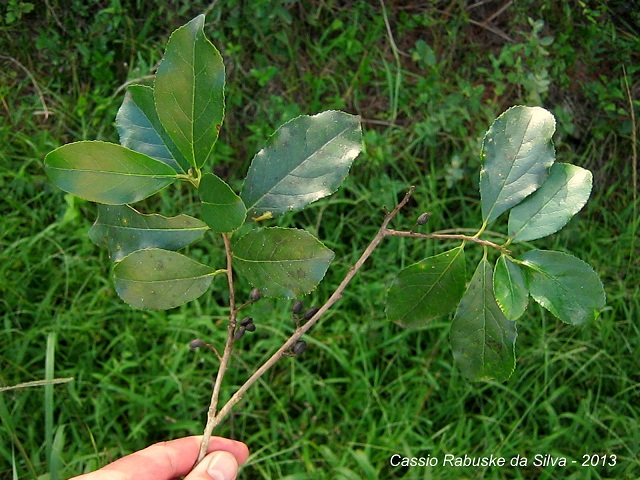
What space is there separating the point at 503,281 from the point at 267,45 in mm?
1661

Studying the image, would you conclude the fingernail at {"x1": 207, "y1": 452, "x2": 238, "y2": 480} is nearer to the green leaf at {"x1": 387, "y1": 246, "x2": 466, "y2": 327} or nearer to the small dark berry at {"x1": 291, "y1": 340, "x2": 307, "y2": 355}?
the small dark berry at {"x1": 291, "y1": 340, "x2": 307, "y2": 355}

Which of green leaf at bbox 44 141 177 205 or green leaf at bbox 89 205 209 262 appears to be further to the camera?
green leaf at bbox 89 205 209 262

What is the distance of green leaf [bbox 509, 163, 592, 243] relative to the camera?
0.75 m

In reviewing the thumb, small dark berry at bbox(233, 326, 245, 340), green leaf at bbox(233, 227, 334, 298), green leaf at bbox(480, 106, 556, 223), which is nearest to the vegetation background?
the thumb

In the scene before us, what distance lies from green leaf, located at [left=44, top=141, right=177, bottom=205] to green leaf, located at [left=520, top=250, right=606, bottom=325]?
1.56ft

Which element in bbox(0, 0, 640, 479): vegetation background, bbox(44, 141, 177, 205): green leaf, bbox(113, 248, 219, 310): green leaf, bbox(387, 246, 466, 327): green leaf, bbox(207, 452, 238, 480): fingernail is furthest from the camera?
bbox(0, 0, 640, 479): vegetation background

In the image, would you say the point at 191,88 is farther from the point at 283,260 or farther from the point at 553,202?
the point at 553,202

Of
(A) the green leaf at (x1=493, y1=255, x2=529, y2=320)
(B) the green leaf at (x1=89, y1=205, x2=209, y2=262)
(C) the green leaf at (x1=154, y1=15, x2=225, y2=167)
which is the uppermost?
(C) the green leaf at (x1=154, y1=15, x2=225, y2=167)

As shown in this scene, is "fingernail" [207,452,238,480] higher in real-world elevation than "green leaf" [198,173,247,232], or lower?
lower

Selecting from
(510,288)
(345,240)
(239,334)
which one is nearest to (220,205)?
(239,334)

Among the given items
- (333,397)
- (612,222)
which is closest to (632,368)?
(612,222)

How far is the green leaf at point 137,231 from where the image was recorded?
2.44 ft

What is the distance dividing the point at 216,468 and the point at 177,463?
0.26 meters

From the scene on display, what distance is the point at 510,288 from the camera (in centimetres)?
75
